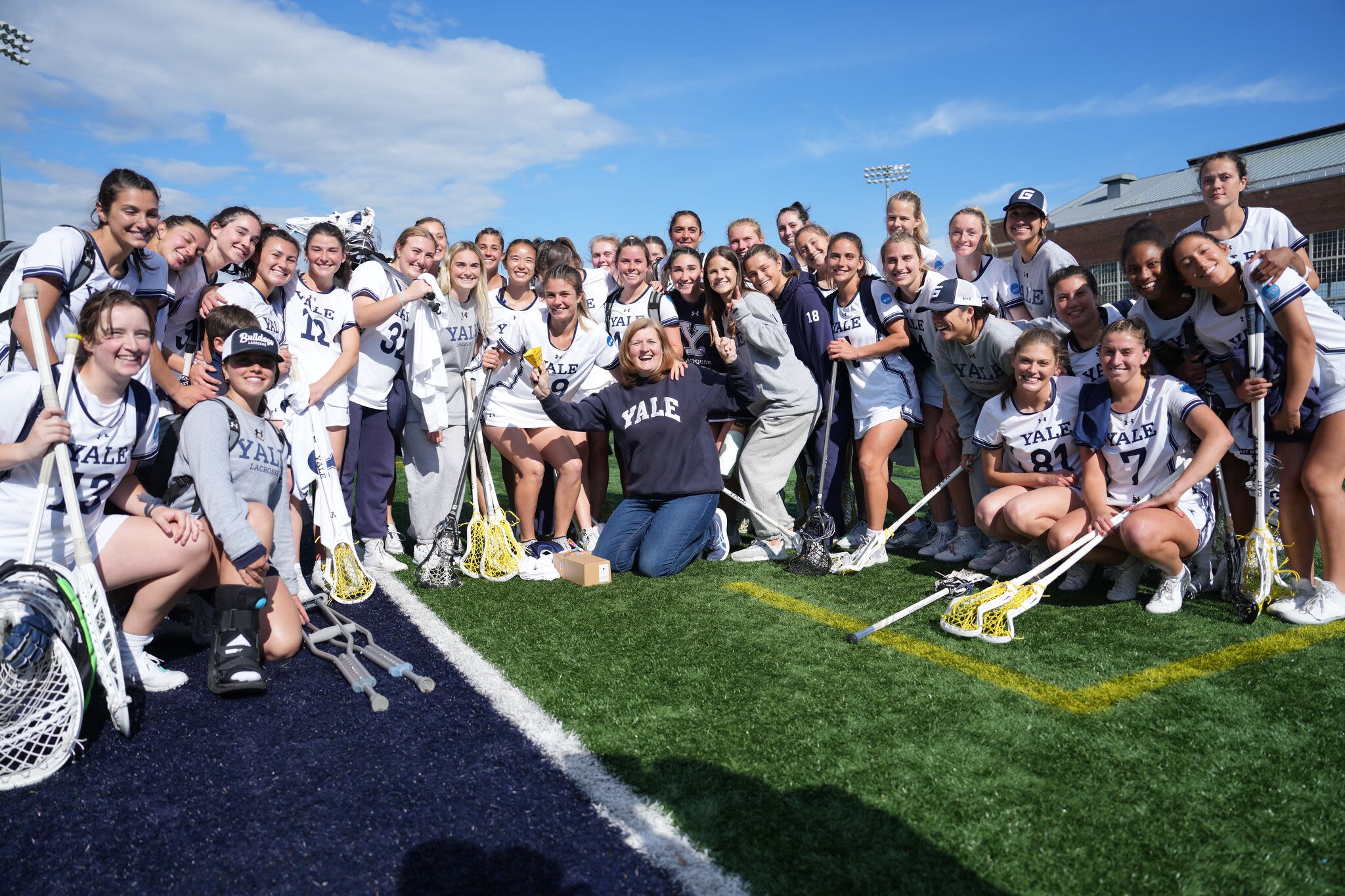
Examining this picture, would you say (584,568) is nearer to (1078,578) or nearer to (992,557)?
(992,557)

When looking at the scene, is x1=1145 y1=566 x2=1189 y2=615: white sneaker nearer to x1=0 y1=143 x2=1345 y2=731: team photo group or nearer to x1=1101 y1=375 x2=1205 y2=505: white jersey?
x1=0 y1=143 x2=1345 y2=731: team photo group

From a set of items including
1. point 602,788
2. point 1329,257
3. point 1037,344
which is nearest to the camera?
point 602,788

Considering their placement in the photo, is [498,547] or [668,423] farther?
[668,423]

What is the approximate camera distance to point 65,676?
2.96 m

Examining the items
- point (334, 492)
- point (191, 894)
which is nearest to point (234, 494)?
point (334, 492)

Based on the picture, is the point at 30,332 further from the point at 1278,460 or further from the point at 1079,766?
the point at 1278,460

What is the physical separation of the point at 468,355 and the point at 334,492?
1.50 m

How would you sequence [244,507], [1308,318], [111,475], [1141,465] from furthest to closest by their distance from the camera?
1. [1141,465]
2. [1308,318]
3. [244,507]
4. [111,475]

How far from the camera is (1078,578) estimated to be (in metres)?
4.95

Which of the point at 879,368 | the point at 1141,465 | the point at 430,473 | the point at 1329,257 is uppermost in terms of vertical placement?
the point at 1329,257

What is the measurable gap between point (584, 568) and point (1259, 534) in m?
3.74

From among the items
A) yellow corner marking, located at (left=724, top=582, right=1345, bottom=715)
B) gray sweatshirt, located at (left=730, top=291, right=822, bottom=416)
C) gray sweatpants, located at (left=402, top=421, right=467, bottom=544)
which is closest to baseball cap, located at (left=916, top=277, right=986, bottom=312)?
gray sweatshirt, located at (left=730, top=291, right=822, bottom=416)

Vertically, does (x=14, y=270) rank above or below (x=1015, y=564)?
above

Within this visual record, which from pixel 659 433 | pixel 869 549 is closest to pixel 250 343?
pixel 659 433
